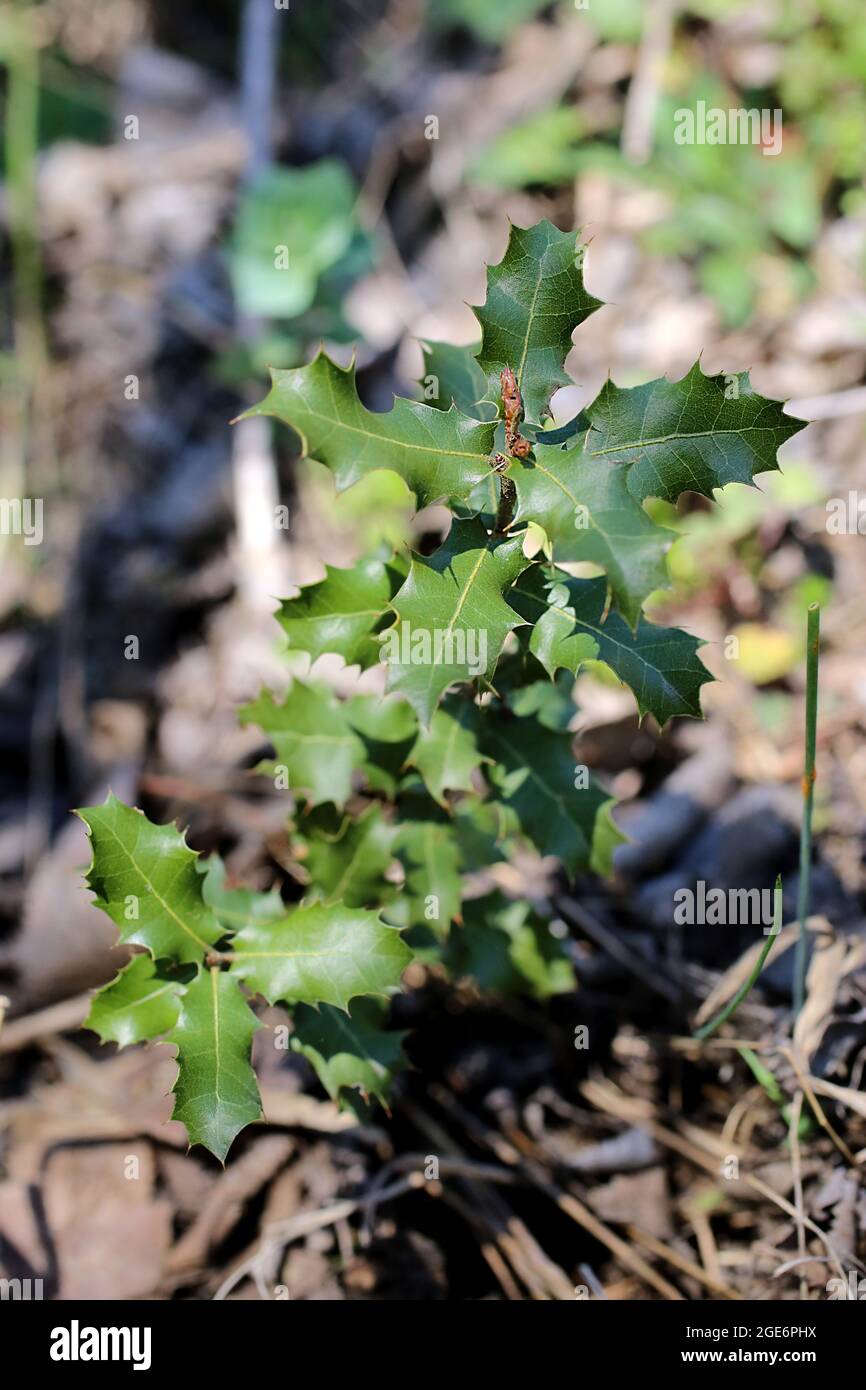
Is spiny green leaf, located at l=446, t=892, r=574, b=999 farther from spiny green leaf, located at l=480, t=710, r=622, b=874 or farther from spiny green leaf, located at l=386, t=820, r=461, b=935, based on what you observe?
spiny green leaf, located at l=480, t=710, r=622, b=874

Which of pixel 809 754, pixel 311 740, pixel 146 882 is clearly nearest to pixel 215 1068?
pixel 146 882

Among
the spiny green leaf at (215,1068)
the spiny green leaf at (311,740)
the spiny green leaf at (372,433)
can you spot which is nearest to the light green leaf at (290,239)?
the spiny green leaf at (311,740)

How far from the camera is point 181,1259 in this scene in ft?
6.79

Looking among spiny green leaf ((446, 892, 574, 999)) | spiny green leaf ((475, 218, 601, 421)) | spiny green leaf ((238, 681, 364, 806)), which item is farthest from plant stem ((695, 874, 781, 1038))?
spiny green leaf ((475, 218, 601, 421))

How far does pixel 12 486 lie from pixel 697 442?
2830 millimetres

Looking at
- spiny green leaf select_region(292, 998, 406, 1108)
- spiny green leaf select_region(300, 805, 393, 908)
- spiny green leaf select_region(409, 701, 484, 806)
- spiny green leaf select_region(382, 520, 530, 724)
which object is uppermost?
spiny green leaf select_region(382, 520, 530, 724)

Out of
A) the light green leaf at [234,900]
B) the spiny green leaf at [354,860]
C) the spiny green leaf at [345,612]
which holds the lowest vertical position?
the light green leaf at [234,900]

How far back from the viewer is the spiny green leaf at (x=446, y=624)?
4.55 feet

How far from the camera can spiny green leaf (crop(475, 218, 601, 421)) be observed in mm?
1463

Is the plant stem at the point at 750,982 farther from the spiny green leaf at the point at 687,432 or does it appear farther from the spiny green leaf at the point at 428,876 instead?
the spiny green leaf at the point at 687,432

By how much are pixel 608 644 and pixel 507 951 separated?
747 mm
